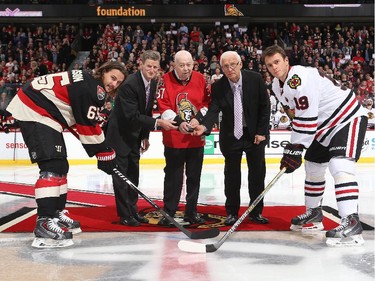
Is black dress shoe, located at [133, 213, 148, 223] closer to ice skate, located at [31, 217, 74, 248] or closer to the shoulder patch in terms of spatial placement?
ice skate, located at [31, 217, 74, 248]

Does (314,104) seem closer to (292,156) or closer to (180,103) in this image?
(292,156)

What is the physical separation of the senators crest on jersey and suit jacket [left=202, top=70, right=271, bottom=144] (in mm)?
685

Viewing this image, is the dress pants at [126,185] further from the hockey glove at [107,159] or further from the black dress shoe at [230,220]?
the black dress shoe at [230,220]

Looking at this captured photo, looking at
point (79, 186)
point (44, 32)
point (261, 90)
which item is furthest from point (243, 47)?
point (261, 90)

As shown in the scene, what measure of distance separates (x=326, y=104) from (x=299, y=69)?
1.11 ft

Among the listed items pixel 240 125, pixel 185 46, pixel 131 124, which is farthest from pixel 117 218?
pixel 185 46

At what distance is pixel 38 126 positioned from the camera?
3.95m

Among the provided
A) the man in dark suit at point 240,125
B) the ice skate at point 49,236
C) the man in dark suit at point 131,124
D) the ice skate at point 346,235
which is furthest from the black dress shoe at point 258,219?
the ice skate at point 49,236

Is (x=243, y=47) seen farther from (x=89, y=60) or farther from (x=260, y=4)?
(x=89, y=60)

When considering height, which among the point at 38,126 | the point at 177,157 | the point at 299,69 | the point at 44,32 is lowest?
the point at 177,157

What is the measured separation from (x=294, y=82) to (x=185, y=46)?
13.8 m

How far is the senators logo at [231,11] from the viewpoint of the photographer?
18.8 metres

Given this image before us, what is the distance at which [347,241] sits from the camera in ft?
12.9

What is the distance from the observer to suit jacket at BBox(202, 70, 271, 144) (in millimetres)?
4621
